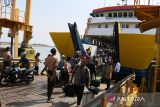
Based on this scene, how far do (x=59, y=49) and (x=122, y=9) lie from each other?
7520 millimetres

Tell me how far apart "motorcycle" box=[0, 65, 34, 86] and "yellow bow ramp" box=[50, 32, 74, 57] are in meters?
10.5

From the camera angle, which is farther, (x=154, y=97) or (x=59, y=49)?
(x=59, y=49)

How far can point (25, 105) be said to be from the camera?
9758mm

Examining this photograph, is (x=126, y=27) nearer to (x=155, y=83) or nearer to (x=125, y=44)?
(x=125, y=44)

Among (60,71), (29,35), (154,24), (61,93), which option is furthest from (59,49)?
(154,24)

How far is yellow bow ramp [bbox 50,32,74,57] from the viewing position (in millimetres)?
24583

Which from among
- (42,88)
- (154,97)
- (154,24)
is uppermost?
(154,24)

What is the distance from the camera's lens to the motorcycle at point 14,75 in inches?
515

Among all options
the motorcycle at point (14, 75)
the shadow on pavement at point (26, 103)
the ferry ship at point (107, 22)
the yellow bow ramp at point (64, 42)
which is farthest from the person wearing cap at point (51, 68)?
the ferry ship at point (107, 22)

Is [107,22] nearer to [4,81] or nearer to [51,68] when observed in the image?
[4,81]

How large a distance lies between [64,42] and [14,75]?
1187cm

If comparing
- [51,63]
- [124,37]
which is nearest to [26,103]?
[51,63]

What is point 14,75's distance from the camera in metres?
13.3

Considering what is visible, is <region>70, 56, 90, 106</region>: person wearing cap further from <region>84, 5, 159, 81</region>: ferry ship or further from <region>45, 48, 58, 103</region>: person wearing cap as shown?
<region>84, 5, 159, 81</region>: ferry ship
